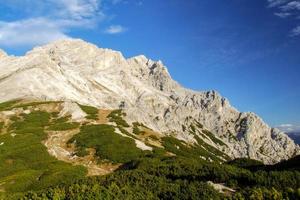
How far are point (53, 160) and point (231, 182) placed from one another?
51409mm

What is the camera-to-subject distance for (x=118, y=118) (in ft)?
426

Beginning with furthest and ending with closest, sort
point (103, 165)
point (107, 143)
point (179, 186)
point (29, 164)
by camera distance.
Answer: point (107, 143) → point (103, 165) → point (29, 164) → point (179, 186)

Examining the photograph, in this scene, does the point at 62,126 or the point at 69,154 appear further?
the point at 62,126

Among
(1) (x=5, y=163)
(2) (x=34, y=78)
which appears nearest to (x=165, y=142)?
(1) (x=5, y=163)

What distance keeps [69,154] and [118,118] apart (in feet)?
120

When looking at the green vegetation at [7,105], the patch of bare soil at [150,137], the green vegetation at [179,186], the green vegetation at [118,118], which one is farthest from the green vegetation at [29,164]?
the patch of bare soil at [150,137]

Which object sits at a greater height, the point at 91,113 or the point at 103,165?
the point at 91,113

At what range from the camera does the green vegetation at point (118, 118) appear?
124m

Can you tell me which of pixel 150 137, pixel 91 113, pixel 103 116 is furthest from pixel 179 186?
pixel 91 113

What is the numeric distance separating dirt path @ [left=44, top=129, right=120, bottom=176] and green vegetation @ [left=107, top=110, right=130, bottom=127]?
17978 mm

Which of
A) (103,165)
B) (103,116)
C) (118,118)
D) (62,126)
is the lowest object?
(103,165)

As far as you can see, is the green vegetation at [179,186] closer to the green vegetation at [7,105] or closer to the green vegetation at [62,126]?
the green vegetation at [62,126]

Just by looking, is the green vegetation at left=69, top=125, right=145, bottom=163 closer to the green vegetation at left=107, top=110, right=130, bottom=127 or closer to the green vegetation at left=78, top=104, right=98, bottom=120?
the green vegetation at left=107, top=110, right=130, bottom=127

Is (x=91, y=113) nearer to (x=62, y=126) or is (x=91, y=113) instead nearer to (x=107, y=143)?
(x=62, y=126)
